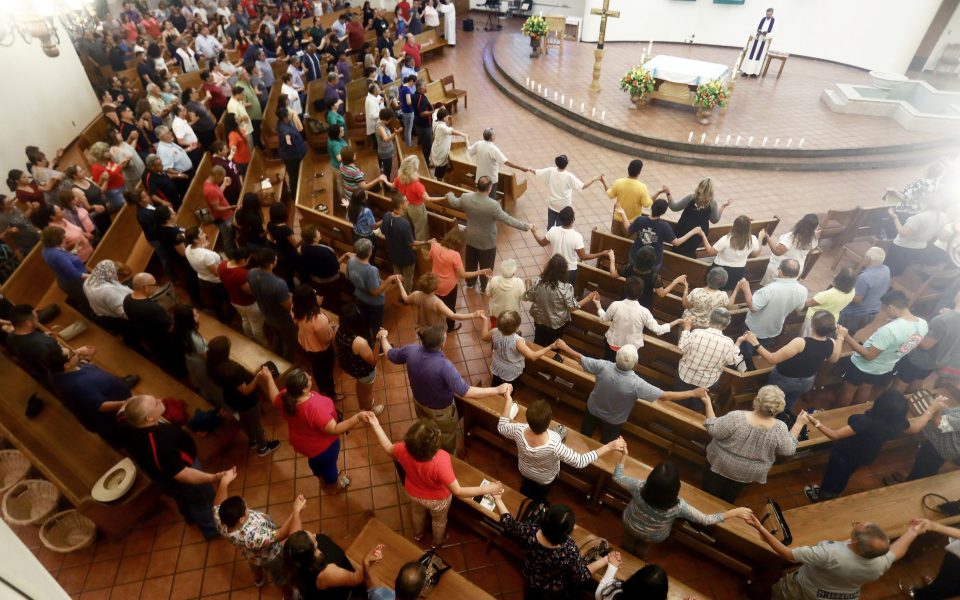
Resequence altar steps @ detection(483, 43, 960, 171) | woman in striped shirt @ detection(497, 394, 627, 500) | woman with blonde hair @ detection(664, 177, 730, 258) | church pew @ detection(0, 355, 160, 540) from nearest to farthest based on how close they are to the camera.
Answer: woman in striped shirt @ detection(497, 394, 627, 500), church pew @ detection(0, 355, 160, 540), woman with blonde hair @ detection(664, 177, 730, 258), altar steps @ detection(483, 43, 960, 171)

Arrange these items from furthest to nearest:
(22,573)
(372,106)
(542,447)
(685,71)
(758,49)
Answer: (758,49) < (685,71) < (372,106) < (542,447) < (22,573)

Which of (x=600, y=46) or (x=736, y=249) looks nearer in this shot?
(x=736, y=249)

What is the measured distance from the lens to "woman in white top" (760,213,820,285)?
16.3ft

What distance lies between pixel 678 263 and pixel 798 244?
120cm

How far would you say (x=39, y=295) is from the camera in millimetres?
5695

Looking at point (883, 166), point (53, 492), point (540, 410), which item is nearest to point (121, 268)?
point (53, 492)

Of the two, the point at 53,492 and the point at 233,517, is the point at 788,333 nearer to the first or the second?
the point at 233,517

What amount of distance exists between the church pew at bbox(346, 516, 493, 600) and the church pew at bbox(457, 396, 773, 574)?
3.75ft

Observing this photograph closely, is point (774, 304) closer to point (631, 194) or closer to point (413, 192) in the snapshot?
point (631, 194)

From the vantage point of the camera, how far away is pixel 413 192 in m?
5.84

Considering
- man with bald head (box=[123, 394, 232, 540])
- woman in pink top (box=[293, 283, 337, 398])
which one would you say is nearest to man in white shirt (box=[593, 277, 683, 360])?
woman in pink top (box=[293, 283, 337, 398])

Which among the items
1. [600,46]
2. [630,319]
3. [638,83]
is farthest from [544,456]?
[600,46]

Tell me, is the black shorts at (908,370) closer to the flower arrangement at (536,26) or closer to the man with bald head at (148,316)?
the man with bald head at (148,316)

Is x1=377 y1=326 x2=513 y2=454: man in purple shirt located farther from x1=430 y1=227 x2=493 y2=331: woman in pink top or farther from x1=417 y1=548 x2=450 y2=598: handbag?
x1=430 y1=227 x2=493 y2=331: woman in pink top
